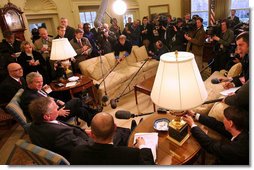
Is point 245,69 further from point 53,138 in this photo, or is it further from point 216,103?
point 53,138

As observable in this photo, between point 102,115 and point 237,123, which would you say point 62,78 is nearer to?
point 102,115

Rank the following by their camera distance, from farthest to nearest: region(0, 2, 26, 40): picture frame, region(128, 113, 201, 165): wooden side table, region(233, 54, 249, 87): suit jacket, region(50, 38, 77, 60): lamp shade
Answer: region(0, 2, 26, 40): picture frame, region(50, 38, 77, 60): lamp shade, region(233, 54, 249, 87): suit jacket, region(128, 113, 201, 165): wooden side table


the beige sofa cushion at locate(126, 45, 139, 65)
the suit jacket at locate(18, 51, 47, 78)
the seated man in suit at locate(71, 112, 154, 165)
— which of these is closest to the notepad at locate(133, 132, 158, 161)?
the seated man in suit at locate(71, 112, 154, 165)

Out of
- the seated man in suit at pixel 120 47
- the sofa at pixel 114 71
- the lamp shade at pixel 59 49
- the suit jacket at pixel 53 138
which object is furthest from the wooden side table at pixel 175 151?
the seated man in suit at pixel 120 47

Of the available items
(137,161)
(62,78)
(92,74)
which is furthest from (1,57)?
(137,161)

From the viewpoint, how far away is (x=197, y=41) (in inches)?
170

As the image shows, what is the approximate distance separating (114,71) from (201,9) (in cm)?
237

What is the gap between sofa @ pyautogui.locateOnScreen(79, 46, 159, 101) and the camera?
362cm

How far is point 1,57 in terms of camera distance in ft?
11.1

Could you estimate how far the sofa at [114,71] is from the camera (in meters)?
Answer: 3.62

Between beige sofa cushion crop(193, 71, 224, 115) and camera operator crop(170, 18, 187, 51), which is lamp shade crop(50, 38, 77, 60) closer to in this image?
beige sofa cushion crop(193, 71, 224, 115)

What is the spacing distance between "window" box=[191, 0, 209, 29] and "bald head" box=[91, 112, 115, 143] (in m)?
3.65

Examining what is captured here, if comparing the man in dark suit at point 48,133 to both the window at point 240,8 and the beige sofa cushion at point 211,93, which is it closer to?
the beige sofa cushion at point 211,93

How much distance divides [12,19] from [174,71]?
4520 mm
